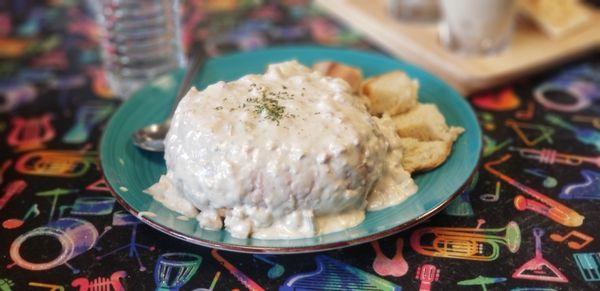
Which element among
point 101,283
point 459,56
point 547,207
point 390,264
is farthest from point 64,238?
point 459,56

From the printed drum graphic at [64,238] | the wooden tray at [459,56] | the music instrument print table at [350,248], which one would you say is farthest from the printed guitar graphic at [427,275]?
the wooden tray at [459,56]

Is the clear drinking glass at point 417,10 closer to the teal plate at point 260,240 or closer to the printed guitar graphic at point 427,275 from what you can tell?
the teal plate at point 260,240

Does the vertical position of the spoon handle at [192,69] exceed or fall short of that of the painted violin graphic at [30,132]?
it exceeds it

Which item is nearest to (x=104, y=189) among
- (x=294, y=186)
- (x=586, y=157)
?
(x=294, y=186)

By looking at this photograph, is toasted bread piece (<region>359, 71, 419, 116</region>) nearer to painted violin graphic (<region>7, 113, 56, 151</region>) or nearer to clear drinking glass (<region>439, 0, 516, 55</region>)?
clear drinking glass (<region>439, 0, 516, 55</region>)

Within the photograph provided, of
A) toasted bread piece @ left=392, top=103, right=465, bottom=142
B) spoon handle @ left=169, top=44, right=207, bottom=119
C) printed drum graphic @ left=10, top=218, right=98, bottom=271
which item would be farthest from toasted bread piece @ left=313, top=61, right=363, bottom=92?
printed drum graphic @ left=10, top=218, right=98, bottom=271
